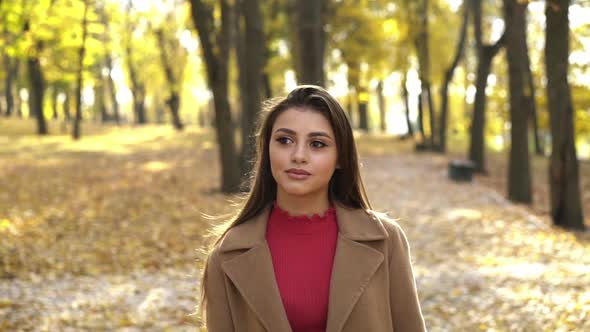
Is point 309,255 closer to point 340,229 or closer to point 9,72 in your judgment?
point 340,229

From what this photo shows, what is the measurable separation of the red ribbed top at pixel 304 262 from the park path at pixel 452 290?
153 inches

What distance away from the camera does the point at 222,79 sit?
13.1m

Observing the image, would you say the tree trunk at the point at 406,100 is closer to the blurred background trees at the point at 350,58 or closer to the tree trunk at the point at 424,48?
the blurred background trees at the point at 350,58

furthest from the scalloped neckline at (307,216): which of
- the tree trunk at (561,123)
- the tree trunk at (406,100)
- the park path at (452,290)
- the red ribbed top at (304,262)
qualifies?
the tree trunk at (406,100)

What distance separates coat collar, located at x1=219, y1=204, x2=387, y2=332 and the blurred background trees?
40.5 inches

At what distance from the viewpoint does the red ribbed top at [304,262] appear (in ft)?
7.52

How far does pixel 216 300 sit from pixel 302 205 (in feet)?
1.67

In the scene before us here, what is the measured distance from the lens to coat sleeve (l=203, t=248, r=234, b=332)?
235 centimetres

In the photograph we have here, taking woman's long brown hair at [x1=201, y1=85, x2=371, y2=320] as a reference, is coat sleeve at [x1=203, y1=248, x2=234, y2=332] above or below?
below

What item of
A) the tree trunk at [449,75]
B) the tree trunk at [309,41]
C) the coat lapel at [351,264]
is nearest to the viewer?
the coat lapel at [351,264]

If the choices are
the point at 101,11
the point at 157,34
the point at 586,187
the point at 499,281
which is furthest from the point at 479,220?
the point at 101,11

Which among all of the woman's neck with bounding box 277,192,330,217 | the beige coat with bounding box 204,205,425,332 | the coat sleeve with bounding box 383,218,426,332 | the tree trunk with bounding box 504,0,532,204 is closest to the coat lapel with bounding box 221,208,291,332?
the beige coat with bounding box 204,205,425,332

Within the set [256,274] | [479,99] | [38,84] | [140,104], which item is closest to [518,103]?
[479,99]

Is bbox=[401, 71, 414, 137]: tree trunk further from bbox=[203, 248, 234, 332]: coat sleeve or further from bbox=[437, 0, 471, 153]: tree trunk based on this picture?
bbox=[203, 248, 234, 332]: coat sleeve
